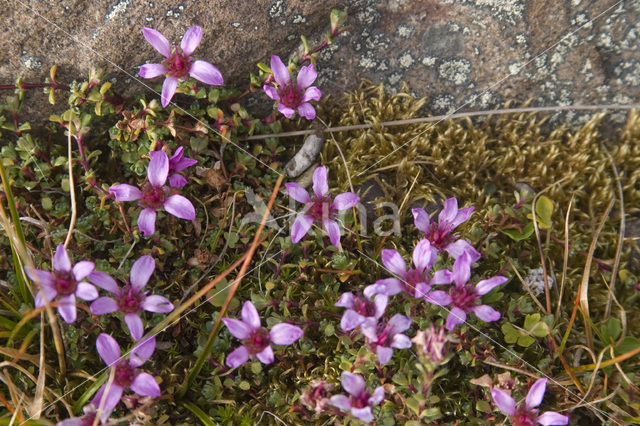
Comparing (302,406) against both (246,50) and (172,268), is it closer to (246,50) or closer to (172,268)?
(172,268)

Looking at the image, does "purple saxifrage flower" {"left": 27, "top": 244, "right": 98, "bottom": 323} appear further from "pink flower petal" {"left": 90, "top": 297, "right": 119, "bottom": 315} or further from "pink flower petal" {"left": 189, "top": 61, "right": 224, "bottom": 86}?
"pink flower petal" {"left": 189, "top": 61, "right": 224, "bottom": 86}

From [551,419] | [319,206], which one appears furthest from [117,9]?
[551,419]

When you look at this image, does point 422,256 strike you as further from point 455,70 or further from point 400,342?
point 455,70

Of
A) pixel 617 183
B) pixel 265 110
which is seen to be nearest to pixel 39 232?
pixel 265 110

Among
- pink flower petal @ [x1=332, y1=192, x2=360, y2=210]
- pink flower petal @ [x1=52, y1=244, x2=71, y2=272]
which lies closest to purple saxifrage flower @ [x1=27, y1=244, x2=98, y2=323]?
pink flower petal @ [x1=52, y1=244, x2=71, y2=272]

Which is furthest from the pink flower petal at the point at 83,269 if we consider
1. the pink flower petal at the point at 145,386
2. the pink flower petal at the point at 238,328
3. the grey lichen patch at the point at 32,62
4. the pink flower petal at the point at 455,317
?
the pink flower petal at the point at 455,317
